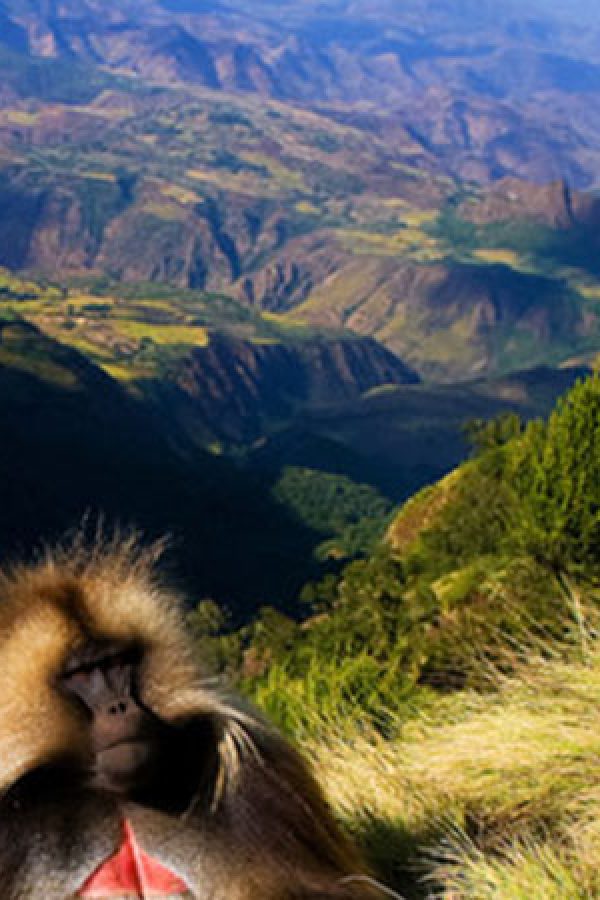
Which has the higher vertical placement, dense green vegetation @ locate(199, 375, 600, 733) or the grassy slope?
the grassy slope

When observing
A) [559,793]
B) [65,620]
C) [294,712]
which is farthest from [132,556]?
[294,712]

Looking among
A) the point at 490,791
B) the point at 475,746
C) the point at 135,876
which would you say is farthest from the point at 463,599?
the point at 135,876

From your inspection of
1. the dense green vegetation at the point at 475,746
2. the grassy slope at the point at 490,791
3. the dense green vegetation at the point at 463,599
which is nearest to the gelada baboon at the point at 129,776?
the dense green vegetation at the point at 475,746

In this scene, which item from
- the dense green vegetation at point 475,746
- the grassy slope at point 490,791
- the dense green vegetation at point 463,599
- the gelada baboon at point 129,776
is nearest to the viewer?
the gelada baboon at point 129,776

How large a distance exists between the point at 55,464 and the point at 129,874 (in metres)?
129

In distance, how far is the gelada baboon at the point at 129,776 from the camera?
3.30 m

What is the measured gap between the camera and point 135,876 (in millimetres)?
3365

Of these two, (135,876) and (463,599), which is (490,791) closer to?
(135,876)

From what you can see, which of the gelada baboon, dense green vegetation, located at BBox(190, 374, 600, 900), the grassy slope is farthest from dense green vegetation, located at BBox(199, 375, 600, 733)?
the gelada baboon

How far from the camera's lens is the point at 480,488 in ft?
126

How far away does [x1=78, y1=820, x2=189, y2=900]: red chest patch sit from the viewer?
334 cm

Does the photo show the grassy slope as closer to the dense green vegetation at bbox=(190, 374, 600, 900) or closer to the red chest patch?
the dense green vegetation at bbox=(190, 374, 600, 900)

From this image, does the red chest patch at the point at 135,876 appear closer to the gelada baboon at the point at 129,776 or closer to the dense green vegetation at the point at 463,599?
the gelada baboon at the point at 129,776

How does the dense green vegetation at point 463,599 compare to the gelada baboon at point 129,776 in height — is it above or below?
below
